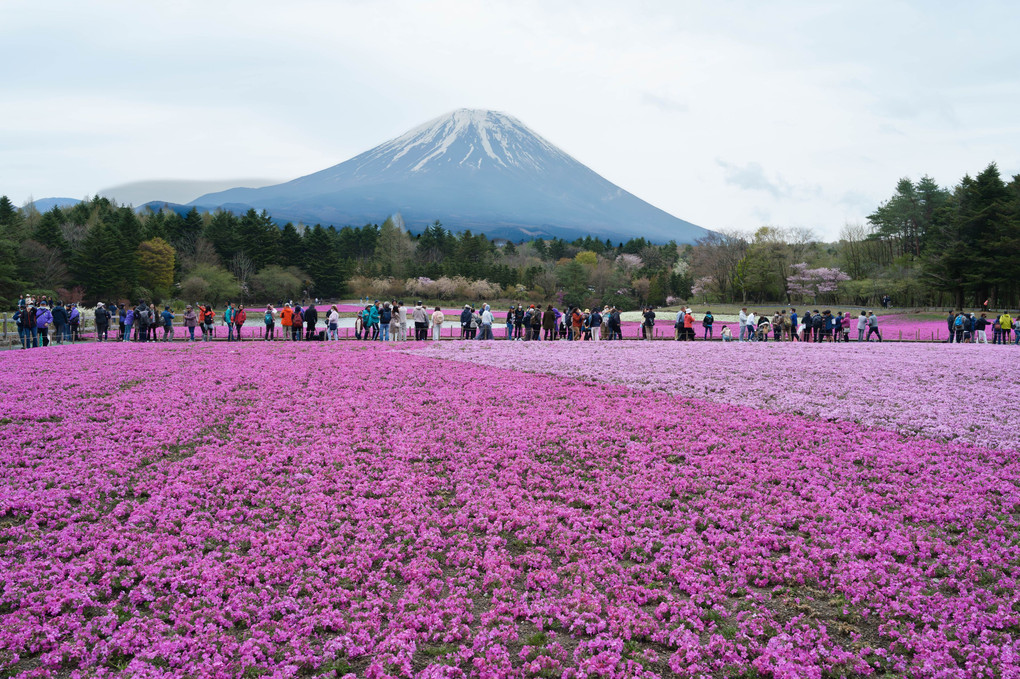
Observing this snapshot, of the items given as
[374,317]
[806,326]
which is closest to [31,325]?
[374,317]

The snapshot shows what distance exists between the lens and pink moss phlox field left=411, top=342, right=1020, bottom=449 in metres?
15.5

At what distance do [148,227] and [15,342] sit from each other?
50.0 metres

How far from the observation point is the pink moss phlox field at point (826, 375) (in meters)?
15.5

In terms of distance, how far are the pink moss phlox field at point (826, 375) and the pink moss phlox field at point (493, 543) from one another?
173 centimetres

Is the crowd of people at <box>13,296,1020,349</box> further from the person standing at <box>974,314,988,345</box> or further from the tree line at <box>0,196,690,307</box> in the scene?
the tree line at <box>0,196,690,307</box>

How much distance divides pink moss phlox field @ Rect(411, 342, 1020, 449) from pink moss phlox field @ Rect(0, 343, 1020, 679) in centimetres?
173

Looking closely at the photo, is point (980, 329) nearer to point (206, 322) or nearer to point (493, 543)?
point (493, 543)

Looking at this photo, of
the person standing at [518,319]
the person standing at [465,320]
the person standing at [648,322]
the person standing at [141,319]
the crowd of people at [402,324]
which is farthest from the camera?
the person standing at [648,322]

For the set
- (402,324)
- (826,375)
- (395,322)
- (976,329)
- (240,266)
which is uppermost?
(240,266)

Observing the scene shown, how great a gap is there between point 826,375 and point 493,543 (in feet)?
54.7

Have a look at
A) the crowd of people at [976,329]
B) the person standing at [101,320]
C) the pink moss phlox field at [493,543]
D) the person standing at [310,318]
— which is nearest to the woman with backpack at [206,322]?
the person standing at [101,320]

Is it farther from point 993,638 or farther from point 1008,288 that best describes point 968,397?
point 1008,288

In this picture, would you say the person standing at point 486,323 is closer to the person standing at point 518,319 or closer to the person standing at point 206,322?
the person standing at point 518,319

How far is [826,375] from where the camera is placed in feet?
70.3
